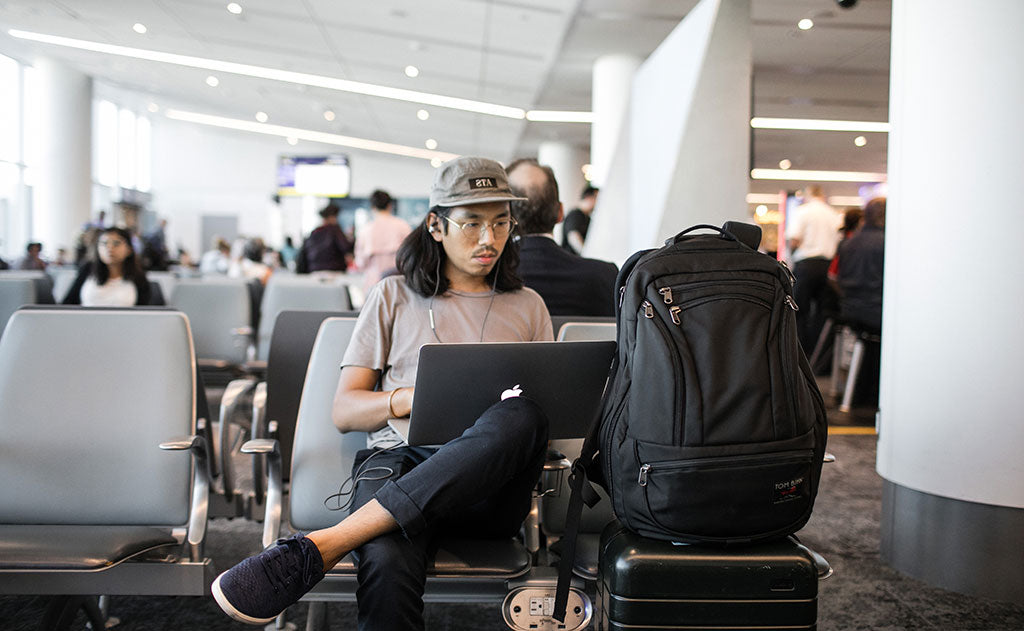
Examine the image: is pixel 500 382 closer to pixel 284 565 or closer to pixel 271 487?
pixel 284 565

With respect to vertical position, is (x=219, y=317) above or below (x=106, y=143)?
below

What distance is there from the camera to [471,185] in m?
1.95

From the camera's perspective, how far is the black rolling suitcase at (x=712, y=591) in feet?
4.78

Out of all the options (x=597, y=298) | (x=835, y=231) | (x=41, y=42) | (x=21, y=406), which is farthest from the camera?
(x=41, y=42)

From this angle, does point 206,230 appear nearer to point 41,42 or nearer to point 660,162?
point 41,42

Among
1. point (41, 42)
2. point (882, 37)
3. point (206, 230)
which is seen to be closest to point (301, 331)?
point (882, 37)

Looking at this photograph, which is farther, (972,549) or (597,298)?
(597,298)

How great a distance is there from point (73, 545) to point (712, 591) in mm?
1254

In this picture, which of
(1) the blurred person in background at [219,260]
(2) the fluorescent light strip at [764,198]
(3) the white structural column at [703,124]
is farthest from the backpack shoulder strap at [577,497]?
(2) the fluorescent light strip at [764,198]

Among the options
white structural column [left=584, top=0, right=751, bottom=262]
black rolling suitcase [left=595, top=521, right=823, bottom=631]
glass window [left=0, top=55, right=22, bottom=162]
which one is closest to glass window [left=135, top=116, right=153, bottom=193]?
glass window [left=0, top=55, right=22, bottom=162]

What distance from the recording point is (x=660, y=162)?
4.85 meters

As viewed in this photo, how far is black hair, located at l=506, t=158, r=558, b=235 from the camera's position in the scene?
9.02 ft

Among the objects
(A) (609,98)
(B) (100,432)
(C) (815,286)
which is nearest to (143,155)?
(A) (609,98)

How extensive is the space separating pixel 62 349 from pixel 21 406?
160 millimetres
